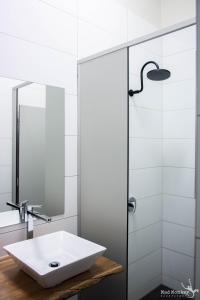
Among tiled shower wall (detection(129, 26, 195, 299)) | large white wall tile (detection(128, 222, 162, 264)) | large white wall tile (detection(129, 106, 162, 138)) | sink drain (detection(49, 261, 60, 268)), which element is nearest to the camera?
sink drain (detection(49, 261, 60, 268))

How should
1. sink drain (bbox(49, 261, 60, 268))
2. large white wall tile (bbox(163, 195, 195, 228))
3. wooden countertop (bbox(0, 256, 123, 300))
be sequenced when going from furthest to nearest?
large white wall tile (bbox(163, 195, 195, 228)) < sink drain (bbox(49, 261, 60, 268)) < wooden countertop (bbox(0, 256, 123, 300))

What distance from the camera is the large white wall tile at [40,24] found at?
1446 mm

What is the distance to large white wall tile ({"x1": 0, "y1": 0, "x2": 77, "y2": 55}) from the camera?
1.45 metres

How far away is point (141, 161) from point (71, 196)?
0.60 m

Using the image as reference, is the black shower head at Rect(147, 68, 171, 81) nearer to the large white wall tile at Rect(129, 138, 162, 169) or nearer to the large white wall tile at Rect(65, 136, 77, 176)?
the large white wall tile at Rect(129, 138, 162, 169)

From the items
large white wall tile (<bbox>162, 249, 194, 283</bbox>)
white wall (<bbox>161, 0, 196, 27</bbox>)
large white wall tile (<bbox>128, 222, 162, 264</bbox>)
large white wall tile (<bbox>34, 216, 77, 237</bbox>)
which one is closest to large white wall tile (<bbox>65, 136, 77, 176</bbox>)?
large white wall tile (<bbox>34, 216, 77, 237</bbox>)

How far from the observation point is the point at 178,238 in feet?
6.85

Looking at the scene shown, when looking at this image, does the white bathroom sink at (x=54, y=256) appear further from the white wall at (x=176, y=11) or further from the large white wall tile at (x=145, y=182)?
the white wall at (x=176, y=11)

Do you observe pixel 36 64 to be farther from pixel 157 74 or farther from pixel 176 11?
pixel 176 11

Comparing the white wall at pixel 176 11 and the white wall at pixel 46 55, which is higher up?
the white wall at pixel 176 11

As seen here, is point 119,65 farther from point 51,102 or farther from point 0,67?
point 0,67

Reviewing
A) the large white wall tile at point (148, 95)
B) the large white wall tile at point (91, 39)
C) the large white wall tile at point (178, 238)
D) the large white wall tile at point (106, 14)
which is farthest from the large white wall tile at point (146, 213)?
the large white wall tile at point (106, 14)

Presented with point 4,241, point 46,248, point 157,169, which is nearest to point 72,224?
point 46,248

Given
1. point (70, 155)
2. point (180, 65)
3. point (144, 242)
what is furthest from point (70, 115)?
point (144, 242)
